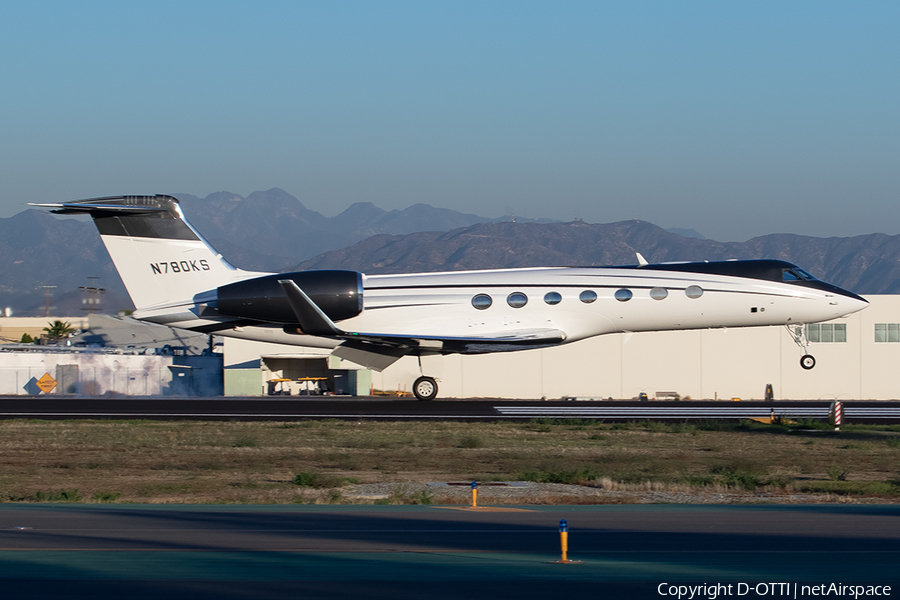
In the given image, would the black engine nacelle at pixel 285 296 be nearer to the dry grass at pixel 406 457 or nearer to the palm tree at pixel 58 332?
the dry grass at pixel 406 457

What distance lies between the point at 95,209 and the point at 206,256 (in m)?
4.01

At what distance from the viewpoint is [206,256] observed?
3266 centimetres

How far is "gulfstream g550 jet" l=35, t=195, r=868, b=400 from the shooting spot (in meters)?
31.2

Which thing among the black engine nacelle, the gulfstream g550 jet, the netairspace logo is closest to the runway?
the gulfstream g550 jet

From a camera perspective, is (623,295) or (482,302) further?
(482,302)

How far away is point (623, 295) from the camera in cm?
3120

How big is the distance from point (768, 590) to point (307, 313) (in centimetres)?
2314

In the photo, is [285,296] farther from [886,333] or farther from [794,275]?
[886,333]

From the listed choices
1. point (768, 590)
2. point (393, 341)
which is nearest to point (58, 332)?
point (393, 341)

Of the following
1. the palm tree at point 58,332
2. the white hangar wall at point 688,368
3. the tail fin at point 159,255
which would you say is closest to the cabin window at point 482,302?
the tail fin at point 159,255

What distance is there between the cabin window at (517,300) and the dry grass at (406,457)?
504 centimetres

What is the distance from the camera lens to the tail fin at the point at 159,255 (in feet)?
105

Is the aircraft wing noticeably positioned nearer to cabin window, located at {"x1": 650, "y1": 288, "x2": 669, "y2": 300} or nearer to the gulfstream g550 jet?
the gulfstream g550 jet

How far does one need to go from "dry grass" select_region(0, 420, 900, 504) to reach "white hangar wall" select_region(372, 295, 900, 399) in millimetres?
19372
